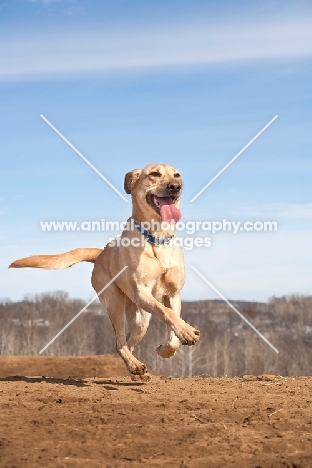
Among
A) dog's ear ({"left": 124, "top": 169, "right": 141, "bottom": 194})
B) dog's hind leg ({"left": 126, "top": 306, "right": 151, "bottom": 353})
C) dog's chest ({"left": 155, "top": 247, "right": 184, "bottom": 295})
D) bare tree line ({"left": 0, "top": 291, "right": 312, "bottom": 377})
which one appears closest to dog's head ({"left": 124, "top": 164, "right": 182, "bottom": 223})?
dog's ear ({"left": 124, "top": 169, "right": 141, "bottom": 194})

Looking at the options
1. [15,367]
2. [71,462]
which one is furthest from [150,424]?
[15,367]

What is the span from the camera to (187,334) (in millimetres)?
7922

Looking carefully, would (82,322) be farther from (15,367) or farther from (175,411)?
(175,411)

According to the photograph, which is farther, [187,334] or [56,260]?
[56,260]

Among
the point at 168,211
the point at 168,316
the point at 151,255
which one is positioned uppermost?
the point at 168,211

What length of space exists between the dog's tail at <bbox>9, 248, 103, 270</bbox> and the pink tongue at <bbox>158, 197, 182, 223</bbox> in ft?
6.66

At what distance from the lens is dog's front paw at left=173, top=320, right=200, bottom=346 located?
25.9 feet

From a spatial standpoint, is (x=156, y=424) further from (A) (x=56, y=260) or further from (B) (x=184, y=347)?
(B) (x=184, y=347)

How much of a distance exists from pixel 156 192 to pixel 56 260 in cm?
244

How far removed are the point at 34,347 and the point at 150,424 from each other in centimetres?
Result: 3691

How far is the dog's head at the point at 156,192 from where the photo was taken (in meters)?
8.75

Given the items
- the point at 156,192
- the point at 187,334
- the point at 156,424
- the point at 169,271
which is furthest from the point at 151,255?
the point at 156,424

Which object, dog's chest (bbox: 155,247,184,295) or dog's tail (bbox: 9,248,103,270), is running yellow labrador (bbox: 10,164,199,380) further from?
dog's tail (bbox: 9,248,103,270)

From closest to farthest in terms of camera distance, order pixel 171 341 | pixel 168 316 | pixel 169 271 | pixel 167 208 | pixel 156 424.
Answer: pixel 156 424 → pixel 168 316 → pixel 171 341 → pixel 167 208 → pixel 169 271
